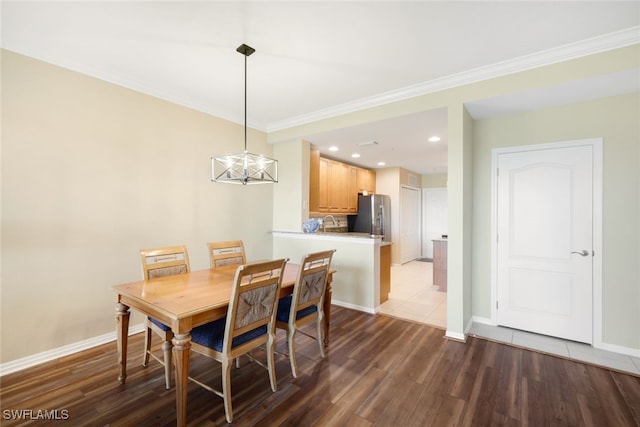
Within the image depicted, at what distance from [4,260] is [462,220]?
13.3ft

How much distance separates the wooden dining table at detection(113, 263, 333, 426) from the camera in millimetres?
1669

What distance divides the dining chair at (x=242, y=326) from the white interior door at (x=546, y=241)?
2736 millimetres

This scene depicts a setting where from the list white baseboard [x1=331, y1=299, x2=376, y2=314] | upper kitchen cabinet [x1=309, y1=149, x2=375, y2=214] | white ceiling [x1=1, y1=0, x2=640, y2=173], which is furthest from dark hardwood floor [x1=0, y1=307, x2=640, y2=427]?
upper kitchen cabinet [x1=309, y1=149, x2=375, y2=214]

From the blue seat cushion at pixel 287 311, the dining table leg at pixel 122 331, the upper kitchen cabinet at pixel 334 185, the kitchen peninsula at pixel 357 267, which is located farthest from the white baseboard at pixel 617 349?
the dining table leg at pixel 122 331

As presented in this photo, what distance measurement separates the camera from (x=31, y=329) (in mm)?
2434

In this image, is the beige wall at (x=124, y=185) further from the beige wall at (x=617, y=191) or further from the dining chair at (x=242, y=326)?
the dining chair at (x=242, y=326)

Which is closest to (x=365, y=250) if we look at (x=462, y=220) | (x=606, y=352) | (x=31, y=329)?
(x=462, y=220)

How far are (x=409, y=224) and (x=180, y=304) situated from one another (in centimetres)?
650

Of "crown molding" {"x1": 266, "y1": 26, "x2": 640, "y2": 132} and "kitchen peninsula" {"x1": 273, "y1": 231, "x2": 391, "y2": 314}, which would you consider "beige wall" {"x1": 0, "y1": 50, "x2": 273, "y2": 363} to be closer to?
"kitchen peninsula" {"x1": 273, "y1": 231, "x2": 391, "y2": 314}

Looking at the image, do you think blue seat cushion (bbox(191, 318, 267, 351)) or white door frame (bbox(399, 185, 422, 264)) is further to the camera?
white door frame (bbox(399, 185, 422, 264))

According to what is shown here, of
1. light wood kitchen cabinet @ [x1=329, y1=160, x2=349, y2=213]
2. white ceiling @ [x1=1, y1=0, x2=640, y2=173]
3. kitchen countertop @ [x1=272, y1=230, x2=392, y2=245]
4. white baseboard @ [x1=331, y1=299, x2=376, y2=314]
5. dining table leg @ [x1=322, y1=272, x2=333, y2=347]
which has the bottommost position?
white baseboard @ [x1=331, y1=299, x2=376, y2=314]

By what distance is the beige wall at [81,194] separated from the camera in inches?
92.6

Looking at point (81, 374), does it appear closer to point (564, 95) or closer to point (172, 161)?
point (172, 161)

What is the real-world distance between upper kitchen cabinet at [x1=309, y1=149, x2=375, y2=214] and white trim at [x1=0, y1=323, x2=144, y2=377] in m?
3.14
